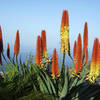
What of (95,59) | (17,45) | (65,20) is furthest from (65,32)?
(17,45)

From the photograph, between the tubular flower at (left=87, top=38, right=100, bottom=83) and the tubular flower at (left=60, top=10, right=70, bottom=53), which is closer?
the tubular flower at (left=87, top=38, right=100, bottom=83)

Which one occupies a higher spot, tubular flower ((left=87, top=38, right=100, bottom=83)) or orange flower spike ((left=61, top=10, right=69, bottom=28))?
orange flower spike ((left=61, top=10, right=69, bottom=28))

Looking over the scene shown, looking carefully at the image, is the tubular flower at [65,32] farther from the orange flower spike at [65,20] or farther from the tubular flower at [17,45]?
the tubular flower at [17,45]

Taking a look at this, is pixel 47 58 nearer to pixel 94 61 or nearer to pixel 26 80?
pixel 26 80

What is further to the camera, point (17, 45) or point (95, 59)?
point (17, 45)

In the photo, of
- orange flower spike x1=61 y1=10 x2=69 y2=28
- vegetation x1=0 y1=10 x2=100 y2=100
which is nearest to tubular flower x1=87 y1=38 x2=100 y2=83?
vegetation x1=0 y1=10 x2=100 y2=100

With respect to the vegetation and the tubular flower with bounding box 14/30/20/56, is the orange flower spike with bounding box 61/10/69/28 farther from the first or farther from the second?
the tubular flower with bounding box 14/30/20/56

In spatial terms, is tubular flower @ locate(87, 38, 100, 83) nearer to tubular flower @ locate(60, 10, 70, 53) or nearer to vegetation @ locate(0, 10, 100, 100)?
vegetation @ locate(0, 10, 100, 100)

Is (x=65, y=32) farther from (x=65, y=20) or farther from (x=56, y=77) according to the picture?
(x=56, y=77)

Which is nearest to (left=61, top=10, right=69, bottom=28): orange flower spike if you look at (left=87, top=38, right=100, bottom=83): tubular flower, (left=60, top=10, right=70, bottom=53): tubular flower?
(left=60, top=10, right=70, bottom=53): tubular flower

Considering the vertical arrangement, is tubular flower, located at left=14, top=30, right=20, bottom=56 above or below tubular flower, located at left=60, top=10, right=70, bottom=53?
below

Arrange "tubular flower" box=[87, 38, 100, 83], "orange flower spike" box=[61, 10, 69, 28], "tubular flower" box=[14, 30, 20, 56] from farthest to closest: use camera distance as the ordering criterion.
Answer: "tubular flower" box=[14, 30, 20, 56] → "orange flower spike" box=[61, 10, 69, 28] → "tubular flower" box=[87, 38, 100, 83]

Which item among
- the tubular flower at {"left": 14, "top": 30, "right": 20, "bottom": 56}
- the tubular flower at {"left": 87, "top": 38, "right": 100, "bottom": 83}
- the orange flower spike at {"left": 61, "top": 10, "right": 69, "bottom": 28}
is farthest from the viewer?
the tubular flower at {"left": 14, "top": 30, "right": 20, "bottom": 56}

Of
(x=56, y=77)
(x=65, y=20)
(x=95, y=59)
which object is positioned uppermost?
(x=65, y=20)
